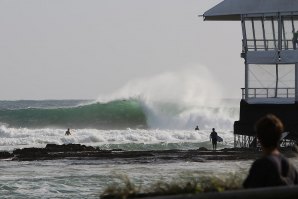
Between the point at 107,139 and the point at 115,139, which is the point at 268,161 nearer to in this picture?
the point at 107,139

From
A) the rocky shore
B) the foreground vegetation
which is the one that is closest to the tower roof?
the rocky shore

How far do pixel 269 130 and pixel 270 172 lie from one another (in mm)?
355

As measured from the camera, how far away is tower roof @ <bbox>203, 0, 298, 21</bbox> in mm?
45844

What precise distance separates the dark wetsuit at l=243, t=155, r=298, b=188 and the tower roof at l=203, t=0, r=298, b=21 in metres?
38.6

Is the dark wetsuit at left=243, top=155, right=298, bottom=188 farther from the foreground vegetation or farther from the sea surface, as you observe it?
the sea surface

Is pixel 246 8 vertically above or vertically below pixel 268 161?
above

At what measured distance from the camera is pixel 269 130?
7539mm

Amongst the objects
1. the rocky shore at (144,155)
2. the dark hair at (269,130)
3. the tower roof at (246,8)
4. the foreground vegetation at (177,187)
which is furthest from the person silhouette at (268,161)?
the tower roof at (246,8)

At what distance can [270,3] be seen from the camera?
4612 cm

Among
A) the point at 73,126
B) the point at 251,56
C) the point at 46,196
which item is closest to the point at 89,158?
the point at 251,56

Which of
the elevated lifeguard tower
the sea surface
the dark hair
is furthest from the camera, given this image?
the elevated lifeguard tower

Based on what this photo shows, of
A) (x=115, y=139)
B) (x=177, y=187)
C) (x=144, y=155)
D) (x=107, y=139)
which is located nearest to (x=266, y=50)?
(x=144, y=155)

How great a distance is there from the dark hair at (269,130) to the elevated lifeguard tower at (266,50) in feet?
120

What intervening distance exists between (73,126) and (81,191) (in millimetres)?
65783
